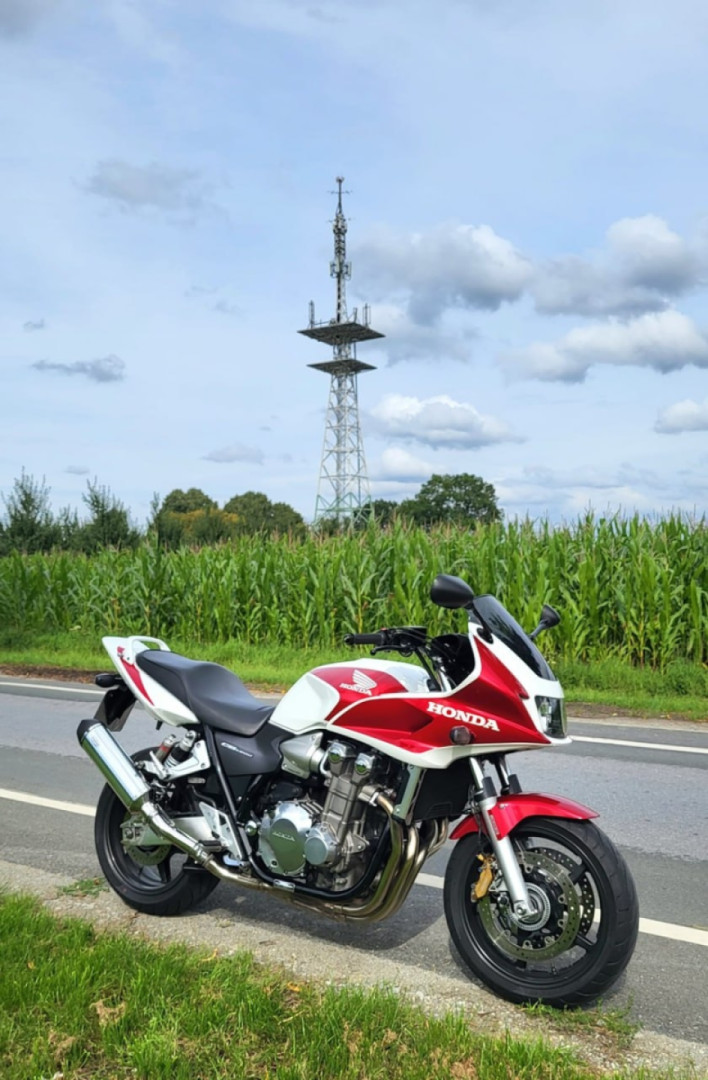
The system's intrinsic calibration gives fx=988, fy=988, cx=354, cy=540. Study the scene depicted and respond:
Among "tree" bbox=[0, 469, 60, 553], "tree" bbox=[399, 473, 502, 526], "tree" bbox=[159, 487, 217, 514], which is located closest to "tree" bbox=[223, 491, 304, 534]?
"tree" bbox=[159, 487, 217, 514]

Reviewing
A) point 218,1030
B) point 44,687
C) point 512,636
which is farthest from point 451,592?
point 44,687

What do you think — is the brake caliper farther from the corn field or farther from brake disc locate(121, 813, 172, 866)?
the corn field

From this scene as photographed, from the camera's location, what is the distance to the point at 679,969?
13.3 feet

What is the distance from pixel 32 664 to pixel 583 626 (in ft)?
27.9

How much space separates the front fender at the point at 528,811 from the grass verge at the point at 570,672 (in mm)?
6945

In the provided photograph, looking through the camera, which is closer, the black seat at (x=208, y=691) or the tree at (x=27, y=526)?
the black seat at (x=208, y=691)

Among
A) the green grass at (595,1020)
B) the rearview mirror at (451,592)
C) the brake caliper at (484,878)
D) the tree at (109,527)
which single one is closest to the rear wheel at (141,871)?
the brake caliper at (484,878)

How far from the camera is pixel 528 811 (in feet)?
11.8

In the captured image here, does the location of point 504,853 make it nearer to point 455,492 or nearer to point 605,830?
point 605,830

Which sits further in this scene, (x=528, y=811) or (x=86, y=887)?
(x=86, y=887)

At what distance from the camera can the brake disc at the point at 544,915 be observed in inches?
141

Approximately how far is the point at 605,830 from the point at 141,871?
2.76 m

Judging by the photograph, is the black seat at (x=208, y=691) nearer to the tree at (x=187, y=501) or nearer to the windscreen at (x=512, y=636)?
the windscreen at (x=512, y=636)

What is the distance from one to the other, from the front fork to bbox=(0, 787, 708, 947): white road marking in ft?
3.82
